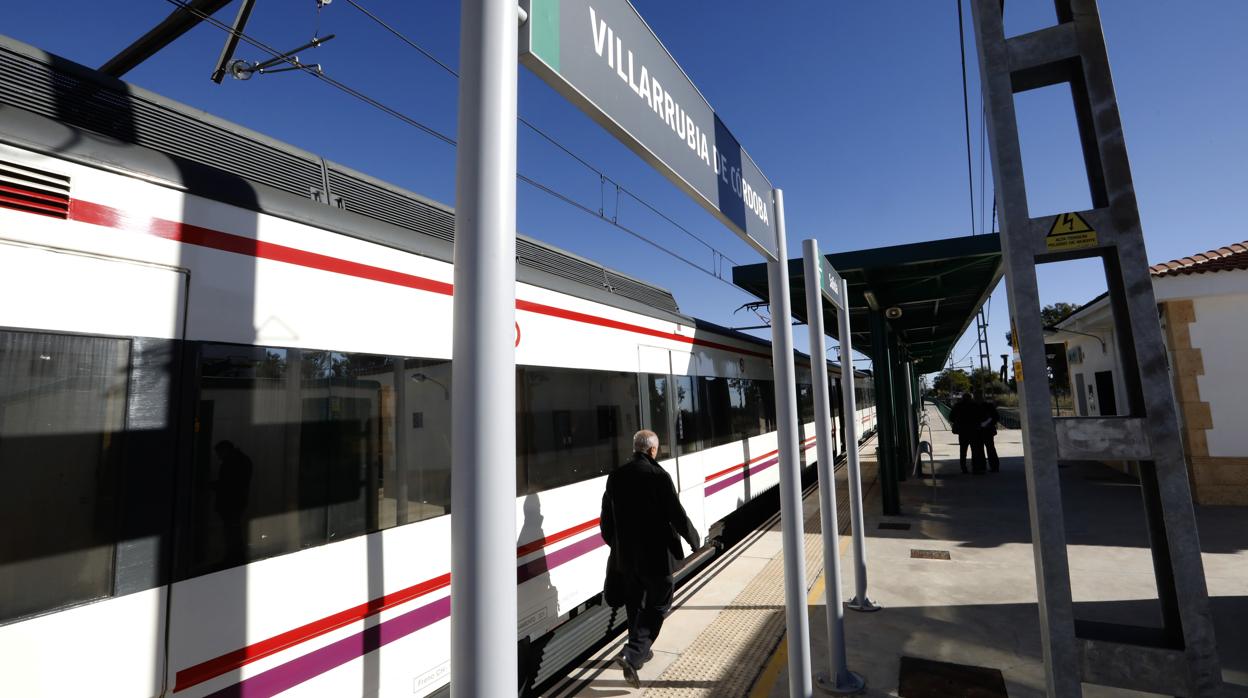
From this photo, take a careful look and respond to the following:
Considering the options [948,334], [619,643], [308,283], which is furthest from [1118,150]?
[948,334]

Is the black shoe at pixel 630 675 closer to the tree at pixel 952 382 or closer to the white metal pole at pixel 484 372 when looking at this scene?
the white metal pole at pixel 484 372

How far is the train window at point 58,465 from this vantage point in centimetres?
174

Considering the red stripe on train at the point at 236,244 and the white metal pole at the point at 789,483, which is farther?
the white metal pole at the point at 789,483

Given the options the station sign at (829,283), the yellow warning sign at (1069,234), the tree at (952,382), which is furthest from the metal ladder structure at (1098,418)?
the tree at (952,382)

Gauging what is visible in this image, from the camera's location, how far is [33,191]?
1858mm

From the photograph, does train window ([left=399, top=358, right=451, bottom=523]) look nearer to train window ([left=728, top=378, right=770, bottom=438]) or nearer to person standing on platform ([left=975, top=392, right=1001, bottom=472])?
train window ([left=728, top=378, right=770, bottom=438])

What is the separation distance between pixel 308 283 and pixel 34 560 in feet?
4.15

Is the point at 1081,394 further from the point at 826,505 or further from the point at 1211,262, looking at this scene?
the point at 826,505

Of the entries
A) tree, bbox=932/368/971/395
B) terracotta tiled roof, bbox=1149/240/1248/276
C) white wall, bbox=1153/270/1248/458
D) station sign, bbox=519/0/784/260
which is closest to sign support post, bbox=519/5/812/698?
station sign, bbox=519/0/784/260

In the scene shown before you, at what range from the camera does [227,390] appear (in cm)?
229

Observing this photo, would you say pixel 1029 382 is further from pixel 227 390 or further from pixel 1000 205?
pixel 227 390

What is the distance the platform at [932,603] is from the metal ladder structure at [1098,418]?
217 centimetres

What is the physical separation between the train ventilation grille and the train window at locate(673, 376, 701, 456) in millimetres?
4862

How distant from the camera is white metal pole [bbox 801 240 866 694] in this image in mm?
3496
